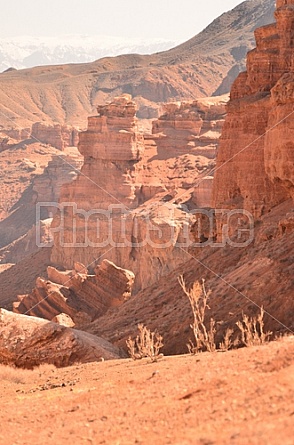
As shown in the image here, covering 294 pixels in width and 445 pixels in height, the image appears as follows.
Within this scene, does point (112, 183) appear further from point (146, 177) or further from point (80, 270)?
point (80, 270)

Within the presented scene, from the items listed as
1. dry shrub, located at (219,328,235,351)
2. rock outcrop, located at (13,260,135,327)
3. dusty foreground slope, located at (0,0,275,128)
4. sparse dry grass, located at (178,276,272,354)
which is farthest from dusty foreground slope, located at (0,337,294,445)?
dusty foreground slope, located at (0,0,275,128)

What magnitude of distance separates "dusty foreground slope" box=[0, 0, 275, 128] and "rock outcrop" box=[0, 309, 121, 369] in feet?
334

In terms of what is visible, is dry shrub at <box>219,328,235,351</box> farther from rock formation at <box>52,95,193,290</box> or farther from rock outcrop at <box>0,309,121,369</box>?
rock formation at <box>52,95,193,290</box>

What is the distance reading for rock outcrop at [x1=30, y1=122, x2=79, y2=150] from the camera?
3762 inches

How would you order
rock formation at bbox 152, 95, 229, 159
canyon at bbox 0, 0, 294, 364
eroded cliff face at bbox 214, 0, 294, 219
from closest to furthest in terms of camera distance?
1. canyon at bbox 0, 0, 294, 364
2. eroded cliff face at bbox 214, 0, 294, 219
3. rock formation at bbox 152, 95, 229, 159

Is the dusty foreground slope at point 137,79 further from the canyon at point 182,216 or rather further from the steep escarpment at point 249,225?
the steep escarpment at point 249,225

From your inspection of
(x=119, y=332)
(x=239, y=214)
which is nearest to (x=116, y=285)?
(x=239, y=214)

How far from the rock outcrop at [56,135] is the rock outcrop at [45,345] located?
77818mm

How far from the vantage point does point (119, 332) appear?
20453 mm

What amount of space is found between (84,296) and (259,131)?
14.4 m

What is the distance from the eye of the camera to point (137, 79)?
472 ft

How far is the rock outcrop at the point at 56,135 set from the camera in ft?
314

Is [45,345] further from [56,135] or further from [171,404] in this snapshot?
[56,135]

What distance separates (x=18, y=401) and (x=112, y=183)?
125 feet
